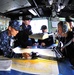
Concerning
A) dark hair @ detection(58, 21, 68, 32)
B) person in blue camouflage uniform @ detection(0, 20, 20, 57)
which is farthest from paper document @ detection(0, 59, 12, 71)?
dark hair @ detection(58, 21, 68, 32)

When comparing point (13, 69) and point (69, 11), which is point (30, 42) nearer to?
point (13, 69)

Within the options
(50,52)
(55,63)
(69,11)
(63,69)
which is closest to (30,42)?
(50,52)

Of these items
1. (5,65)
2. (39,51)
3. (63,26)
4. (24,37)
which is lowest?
(5,65)

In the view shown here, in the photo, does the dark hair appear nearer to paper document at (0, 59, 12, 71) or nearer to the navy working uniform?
the navy working uniform

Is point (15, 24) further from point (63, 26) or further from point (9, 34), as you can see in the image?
point (63, 26)

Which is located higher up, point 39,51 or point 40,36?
point 40,36

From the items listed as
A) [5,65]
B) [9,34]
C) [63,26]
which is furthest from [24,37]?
[63,26]

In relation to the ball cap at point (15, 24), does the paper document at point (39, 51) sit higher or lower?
lower

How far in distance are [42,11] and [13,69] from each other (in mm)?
1001

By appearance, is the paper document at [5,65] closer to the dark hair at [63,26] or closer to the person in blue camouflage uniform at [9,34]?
the person in blue camouflage uniform at [9,34]

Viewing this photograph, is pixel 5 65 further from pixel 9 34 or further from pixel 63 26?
pixel 63 26

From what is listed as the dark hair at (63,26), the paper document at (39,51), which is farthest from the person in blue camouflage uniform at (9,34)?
the dark hair at (63,26)

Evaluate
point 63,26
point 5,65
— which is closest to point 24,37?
point 5,65

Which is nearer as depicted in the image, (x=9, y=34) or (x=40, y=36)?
(x=40, y=36)
